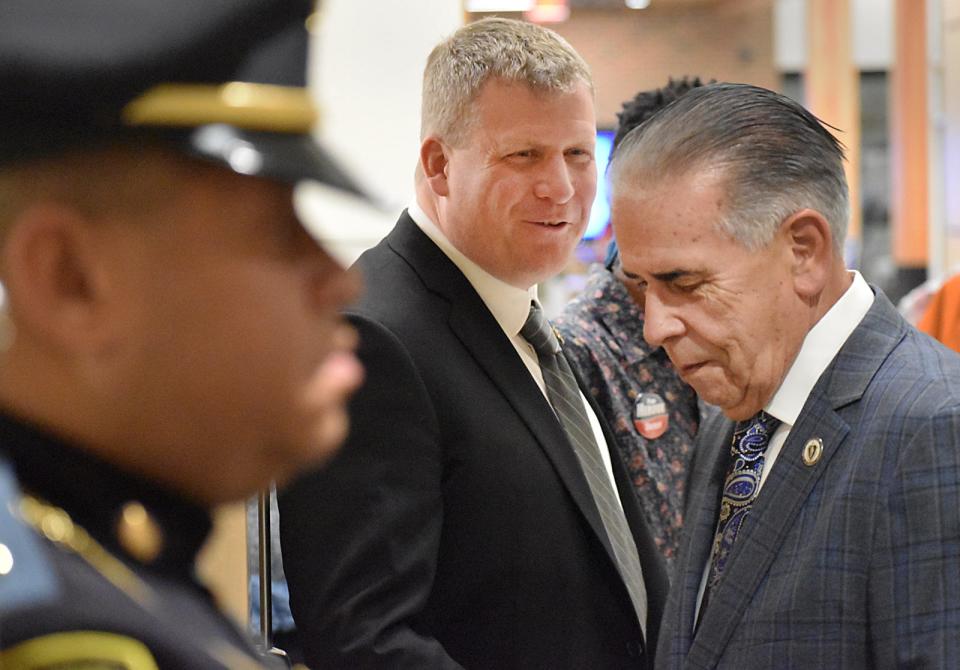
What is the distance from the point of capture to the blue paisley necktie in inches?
69.2

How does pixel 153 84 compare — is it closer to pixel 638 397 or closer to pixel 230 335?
pixel 230 335

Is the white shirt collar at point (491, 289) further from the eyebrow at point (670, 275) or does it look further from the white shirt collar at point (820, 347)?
the white shirt collar at point (820, 347)

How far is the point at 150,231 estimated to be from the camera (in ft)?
2.26

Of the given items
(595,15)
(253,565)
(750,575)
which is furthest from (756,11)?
(750,575)

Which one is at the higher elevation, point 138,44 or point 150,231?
point 138,44

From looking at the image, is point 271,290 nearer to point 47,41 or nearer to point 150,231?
point 150,231

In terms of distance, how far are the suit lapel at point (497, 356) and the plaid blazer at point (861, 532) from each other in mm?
364

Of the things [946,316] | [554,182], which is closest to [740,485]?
[554,182]

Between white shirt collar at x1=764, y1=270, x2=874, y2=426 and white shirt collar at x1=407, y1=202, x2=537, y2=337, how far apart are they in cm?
58

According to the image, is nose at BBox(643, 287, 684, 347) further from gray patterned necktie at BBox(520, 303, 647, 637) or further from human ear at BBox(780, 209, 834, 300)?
gray patterned necktie at BBox(520, 303, 647, 637)

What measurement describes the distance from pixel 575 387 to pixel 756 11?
15313 mm

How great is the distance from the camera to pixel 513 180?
7.33ft

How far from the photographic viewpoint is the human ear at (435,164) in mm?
2248

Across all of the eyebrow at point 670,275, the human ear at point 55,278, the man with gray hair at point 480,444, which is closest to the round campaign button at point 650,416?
the man with gray hair at point 480,444
